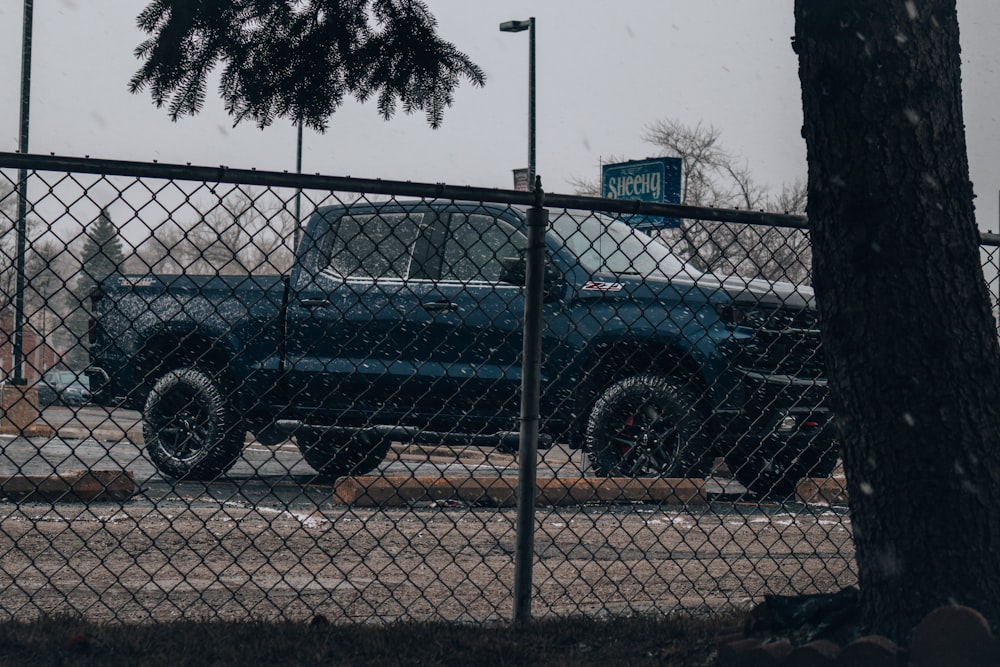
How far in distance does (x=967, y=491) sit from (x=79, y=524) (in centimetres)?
455

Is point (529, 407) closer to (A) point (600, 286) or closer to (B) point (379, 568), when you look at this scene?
(B) point (379, 568)

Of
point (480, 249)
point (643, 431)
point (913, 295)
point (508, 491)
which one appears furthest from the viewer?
point (480, 249)

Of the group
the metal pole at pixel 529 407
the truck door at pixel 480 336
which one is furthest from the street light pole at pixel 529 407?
the truck door at pixel 480 336

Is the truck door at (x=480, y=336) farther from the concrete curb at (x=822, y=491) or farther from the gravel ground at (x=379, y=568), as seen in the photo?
the concrete curb at (x=822, y=491)

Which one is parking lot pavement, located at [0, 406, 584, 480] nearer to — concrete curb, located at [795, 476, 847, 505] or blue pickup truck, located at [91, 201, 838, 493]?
blue pickup truck, located at [91, 201, 838, 493]

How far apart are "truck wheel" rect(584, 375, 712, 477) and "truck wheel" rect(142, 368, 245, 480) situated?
254 cm

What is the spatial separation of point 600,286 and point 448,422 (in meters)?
1.28

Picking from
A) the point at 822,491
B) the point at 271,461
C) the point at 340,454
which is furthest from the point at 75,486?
the point at 271,461

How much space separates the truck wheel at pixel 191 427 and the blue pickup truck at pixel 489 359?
0.02 m

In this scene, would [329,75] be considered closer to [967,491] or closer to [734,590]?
[734,590]

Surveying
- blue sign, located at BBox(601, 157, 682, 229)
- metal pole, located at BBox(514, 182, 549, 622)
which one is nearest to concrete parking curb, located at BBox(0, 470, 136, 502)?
metal pole, located at BBox(514, 182, 549, 622)

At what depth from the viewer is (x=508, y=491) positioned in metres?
6.99

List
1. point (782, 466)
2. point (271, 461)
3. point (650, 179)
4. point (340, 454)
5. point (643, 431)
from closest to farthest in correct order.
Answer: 1. point (643, 431)
2. point (782, 466)
3. point (340, 454)
4. point (271, 461)
5. point (650, 179)

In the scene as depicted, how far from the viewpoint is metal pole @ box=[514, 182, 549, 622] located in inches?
138
